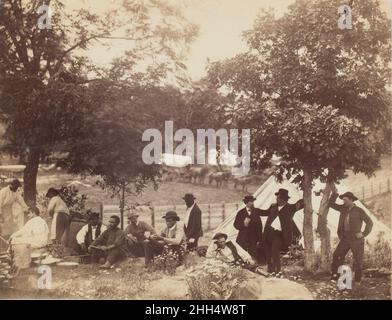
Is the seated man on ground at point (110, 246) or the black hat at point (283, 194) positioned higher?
the black hat at point (283, 194)

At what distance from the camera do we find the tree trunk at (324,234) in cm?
618

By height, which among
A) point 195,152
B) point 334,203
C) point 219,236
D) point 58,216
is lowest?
point 219,236

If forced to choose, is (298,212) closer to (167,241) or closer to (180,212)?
(180,212)

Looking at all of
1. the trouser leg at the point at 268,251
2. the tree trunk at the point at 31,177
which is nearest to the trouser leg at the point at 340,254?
the trouser leg at the point at 268,251

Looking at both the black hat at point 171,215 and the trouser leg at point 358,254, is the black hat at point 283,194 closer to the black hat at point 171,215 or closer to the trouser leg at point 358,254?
the trouser leg at point 358,254

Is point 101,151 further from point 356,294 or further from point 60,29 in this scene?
point 356,294

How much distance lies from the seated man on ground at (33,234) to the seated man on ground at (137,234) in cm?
107

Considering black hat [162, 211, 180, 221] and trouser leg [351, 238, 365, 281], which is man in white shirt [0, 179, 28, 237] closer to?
black hat [162, 211, 180, 221]

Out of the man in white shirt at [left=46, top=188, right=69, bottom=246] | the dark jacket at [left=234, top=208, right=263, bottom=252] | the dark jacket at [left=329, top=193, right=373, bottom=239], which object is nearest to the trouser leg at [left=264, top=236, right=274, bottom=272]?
the dark jacket at [left=234, top=208, right=263, bottom=252]

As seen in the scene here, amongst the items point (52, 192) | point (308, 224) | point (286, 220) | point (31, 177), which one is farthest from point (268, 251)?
point (31, 177)

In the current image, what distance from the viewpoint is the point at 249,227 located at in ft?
20.5

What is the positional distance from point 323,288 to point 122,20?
4.23 m

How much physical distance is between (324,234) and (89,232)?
2.97m

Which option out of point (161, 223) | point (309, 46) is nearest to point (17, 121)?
point (161, 223)
